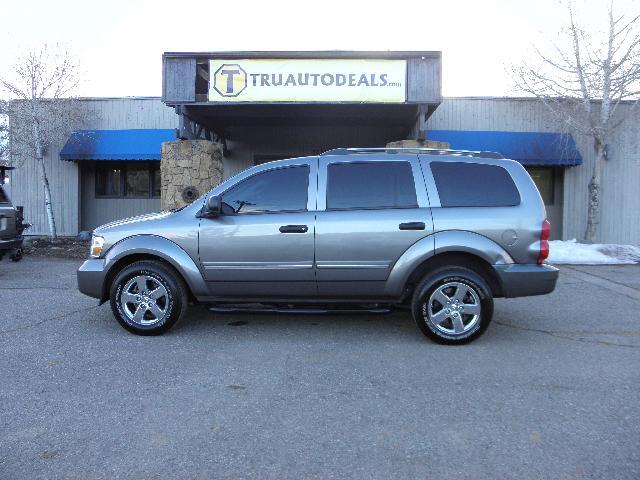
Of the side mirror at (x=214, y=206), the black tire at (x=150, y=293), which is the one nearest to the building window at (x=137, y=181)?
the black tire at (x=150, y=293)

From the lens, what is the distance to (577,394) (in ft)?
12.9

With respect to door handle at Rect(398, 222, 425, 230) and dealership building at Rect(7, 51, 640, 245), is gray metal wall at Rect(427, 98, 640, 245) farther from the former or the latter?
door handle at Rect(398, 222, 425, 230)

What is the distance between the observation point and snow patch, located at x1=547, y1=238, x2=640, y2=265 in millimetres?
12797

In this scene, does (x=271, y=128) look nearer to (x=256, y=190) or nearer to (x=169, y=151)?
(x=169, y=151)

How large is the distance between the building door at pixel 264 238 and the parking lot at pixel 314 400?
588 mm

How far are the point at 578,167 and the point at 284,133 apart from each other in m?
9.48

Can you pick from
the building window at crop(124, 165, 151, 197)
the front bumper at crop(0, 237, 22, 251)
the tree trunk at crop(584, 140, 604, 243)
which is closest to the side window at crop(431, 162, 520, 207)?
the front bumper at crop(0, 237, 22, 251)

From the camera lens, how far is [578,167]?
16.8m

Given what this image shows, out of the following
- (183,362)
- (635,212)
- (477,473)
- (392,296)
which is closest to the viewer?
(477,473)

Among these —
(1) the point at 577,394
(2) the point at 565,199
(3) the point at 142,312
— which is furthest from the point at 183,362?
(2) the point at 565,199

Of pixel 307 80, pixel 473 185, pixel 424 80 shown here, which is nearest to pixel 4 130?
pixel 307 80

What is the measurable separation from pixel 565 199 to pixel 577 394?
14584 millimetres

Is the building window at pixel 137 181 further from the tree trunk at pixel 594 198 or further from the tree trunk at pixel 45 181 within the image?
the tree trunk at pixel 594 198

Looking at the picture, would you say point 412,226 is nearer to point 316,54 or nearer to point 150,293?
point 150,293
